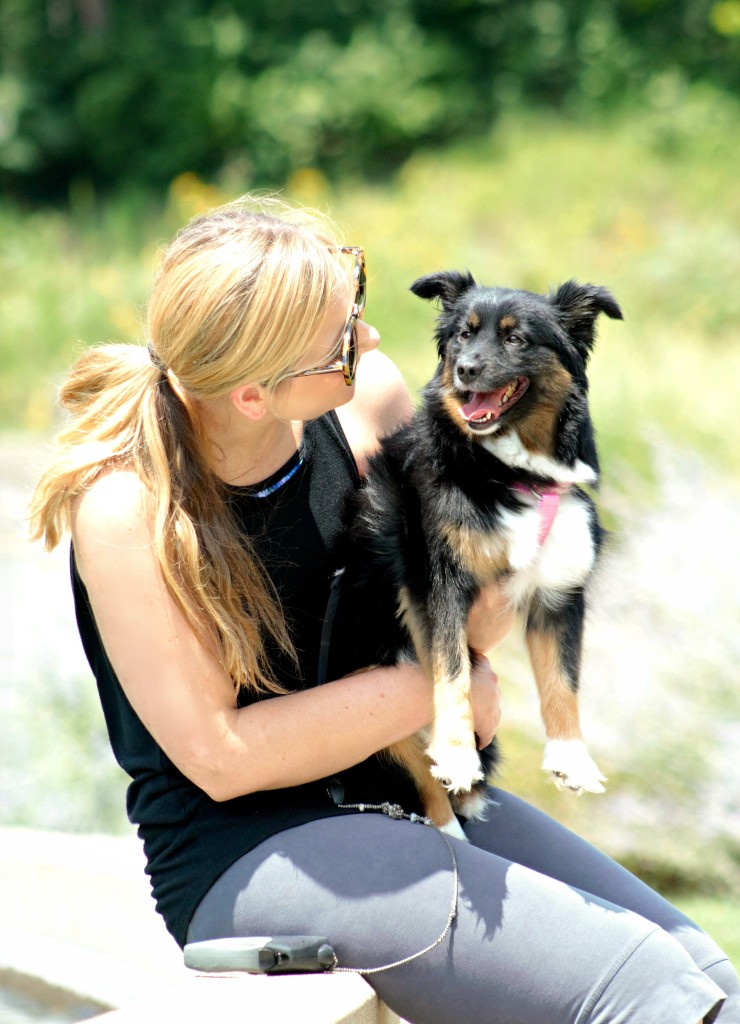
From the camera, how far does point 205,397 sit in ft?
6.70

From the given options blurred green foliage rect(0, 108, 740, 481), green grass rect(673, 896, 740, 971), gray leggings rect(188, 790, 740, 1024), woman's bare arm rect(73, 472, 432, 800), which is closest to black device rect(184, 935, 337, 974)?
gray leggings rect(188, 790, 740, 1024)

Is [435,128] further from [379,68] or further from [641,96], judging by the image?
[641,96]

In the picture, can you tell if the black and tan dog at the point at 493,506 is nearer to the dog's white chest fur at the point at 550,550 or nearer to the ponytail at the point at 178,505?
the dog's white chest fur at the point at 550,550

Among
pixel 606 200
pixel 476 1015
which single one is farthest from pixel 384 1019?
pixel 606 200

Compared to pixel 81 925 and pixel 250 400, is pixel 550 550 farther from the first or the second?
pixel 81 925

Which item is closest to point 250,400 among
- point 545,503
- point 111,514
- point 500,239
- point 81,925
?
point 111,514

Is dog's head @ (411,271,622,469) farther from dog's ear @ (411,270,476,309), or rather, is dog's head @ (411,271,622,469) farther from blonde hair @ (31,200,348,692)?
blonde hair @ (31,200,348,692)

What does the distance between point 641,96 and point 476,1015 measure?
51.9ft

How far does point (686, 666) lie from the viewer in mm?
4047

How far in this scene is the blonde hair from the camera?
6.37ft

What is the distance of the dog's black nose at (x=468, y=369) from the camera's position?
2.39 meters

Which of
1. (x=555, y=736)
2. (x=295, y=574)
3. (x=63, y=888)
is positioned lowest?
(x=63, y=888)

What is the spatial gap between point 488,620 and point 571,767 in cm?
35

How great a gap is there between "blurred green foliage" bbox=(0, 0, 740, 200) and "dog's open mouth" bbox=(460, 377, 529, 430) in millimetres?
14567
